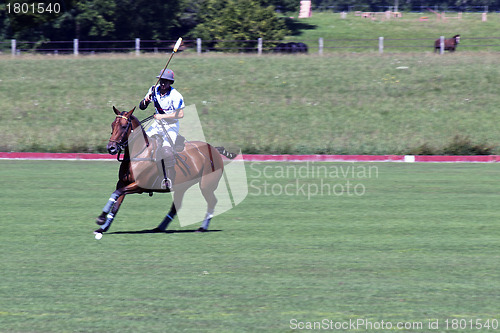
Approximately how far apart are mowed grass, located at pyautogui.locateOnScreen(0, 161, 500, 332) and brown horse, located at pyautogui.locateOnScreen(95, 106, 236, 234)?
0.49m

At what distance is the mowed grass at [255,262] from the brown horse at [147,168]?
19.4 inches

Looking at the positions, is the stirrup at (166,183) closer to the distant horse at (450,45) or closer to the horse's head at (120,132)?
the horse's head at (120,132)

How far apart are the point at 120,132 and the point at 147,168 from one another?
89 centimetres

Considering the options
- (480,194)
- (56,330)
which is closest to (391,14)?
(480,194)

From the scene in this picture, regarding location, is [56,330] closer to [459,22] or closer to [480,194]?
[480,194]

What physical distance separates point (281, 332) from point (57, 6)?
178ft

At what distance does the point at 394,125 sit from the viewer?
2828cm

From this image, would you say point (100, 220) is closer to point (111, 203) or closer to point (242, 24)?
point (111, 203)

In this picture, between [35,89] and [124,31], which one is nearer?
[35,89]

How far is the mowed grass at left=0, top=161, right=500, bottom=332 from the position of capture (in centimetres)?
687

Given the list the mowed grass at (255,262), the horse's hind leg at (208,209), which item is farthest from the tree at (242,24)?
the horse's hind leg at (208,209)

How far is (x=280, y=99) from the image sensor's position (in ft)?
105

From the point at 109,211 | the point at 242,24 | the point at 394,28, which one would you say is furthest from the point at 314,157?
the point at 394,28

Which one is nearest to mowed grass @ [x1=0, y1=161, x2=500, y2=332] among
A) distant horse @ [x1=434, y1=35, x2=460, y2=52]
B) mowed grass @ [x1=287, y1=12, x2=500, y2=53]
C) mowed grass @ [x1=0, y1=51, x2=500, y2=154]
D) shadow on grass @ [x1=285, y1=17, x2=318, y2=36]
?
mowed grass @ [x1=0, y1=51, x2=500, y2=154]
